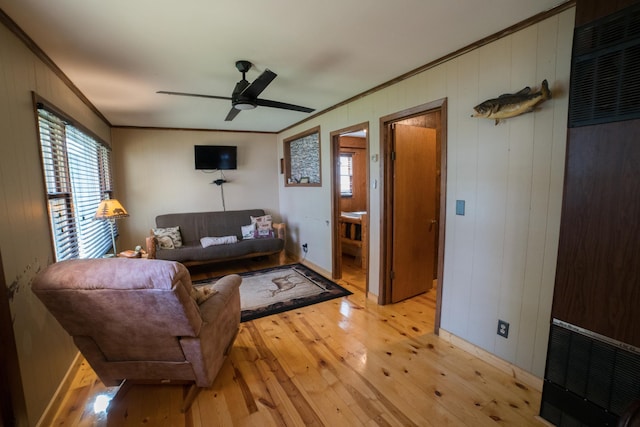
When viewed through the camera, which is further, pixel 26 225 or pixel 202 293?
pixel 202 293

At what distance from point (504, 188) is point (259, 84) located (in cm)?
193

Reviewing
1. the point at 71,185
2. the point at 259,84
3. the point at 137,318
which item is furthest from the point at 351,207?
the point at 137,318

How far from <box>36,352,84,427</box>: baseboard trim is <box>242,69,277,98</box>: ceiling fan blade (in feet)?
7.83

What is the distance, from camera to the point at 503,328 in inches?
80.0

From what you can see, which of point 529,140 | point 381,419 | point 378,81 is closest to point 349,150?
point 378,81

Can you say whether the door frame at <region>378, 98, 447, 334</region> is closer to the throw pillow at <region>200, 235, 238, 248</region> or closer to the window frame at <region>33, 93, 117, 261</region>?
the throw pillow at <region>200, 235, 238, 248</region>

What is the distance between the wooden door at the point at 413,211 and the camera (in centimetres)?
303

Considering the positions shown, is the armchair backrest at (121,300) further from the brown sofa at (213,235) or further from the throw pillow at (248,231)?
the throw pillow at (248,231)

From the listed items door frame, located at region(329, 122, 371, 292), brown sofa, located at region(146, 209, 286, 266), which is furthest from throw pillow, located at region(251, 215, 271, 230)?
door frame, located at region(329, 122, 371, 292)

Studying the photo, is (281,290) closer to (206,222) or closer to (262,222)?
(262,222)

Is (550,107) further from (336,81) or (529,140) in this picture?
(336,81)

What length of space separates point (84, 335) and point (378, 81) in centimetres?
295

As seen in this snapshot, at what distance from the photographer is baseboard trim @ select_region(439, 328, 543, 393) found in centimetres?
188

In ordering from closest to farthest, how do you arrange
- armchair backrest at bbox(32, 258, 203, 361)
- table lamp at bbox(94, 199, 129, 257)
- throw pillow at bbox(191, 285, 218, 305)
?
armchair backrest at bbox(32, 258, 203, 361), throw pillow at bbox(191, 285, 218, 305), table lamp at bbox(94, 199, 129, 257)
